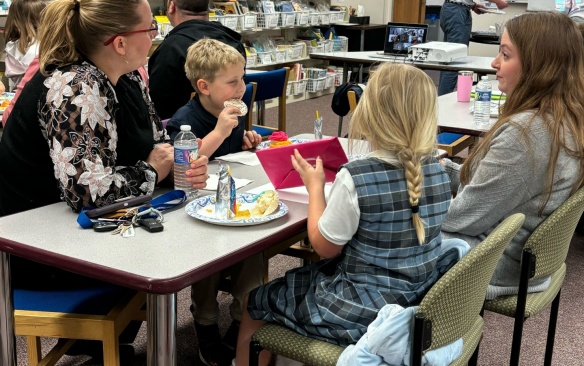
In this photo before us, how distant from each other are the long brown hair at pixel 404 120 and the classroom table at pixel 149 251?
0.29m

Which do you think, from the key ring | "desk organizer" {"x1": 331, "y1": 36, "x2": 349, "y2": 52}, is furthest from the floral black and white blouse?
"desk organizer" {"x1": 331, "y1": 36, "x2": 349, "y2": 52}

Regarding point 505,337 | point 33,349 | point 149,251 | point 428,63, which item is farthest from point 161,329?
point 428,63

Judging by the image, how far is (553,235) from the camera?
1832 millimetres

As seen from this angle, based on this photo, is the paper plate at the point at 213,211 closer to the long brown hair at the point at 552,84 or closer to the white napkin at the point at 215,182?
the white napkin at the point at 215,182

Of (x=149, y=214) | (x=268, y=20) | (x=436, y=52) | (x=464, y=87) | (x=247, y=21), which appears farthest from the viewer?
(x=268, y=20)

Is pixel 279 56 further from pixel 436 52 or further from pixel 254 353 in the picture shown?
pixel 254 353

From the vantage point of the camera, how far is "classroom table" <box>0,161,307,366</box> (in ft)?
4.65

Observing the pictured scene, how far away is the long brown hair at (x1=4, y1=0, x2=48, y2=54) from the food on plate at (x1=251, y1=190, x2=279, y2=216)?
2.45 m

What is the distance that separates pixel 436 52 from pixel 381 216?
3.74m

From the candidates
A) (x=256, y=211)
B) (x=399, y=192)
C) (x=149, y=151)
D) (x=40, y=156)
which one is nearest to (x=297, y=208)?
(x=256, y=211)

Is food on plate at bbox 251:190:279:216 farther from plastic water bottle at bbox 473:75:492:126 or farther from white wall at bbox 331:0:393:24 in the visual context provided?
white wall at bbox 331:0:393:24

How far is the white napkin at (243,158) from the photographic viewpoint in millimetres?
2346

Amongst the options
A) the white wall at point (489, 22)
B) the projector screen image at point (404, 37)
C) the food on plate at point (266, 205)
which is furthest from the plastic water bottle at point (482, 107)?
the white wall at point (489, 22)

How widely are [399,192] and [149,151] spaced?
31.7 inches
